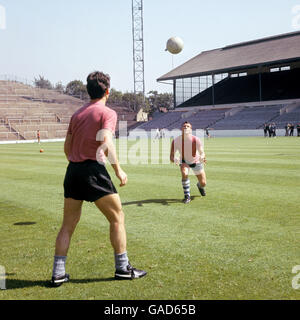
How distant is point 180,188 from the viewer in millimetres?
10930

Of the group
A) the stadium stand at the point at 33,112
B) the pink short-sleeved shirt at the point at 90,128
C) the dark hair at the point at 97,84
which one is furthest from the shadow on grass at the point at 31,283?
the stadium stand at the point at 33,112

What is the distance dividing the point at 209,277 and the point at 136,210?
3905 millimetres

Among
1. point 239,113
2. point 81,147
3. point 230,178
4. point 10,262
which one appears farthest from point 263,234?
point 239,113

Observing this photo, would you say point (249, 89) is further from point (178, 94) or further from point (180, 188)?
point (180, 188)

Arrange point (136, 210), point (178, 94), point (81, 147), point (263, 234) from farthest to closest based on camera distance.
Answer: point (178, 94) → point (136, 210) → point (263, 234) → point (81, 147)

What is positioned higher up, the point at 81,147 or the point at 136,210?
the point at 81,147

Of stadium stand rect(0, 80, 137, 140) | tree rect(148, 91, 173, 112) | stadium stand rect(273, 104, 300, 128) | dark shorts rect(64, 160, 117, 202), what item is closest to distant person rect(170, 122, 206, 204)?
dark shorts rect(64, 160, 117, 202)

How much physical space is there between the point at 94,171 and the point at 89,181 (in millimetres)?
124

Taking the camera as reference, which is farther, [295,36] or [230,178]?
[295,36]

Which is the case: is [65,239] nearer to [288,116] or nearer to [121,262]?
[121,262]

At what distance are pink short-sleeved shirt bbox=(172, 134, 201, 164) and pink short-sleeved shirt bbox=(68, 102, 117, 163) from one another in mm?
5300

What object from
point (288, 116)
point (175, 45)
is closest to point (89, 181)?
point (175, 45)
